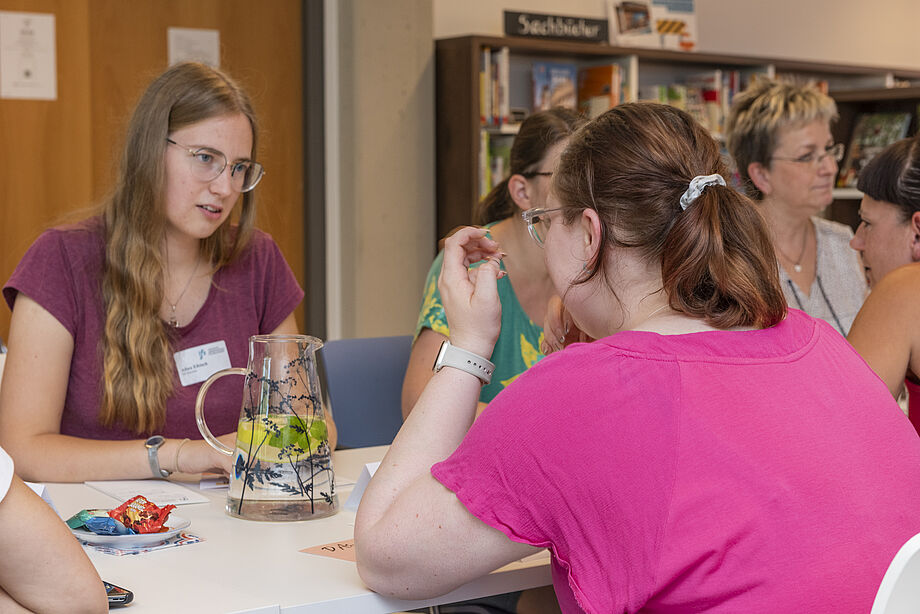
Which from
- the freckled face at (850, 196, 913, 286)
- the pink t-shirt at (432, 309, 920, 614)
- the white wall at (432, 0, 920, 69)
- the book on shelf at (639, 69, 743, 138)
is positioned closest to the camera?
the pink t-shirt at (432, 309, 920, 614)

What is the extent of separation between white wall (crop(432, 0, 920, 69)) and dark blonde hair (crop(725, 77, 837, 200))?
1.65 metres

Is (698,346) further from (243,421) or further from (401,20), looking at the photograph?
(401,20)

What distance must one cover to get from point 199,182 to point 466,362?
102cm

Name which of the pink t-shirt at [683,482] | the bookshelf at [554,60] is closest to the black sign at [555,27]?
the bookshelf at [554,60]

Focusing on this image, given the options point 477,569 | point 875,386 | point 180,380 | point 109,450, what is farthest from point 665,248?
point 180,380

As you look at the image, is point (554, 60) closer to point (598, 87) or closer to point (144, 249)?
point (598, 87)

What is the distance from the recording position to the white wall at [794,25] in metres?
4.76

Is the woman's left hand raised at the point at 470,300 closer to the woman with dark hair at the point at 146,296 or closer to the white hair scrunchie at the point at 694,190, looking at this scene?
the white hair scrunchie at the point at 694,190

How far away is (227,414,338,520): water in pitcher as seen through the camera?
5.21 feet

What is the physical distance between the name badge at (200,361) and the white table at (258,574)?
521mm

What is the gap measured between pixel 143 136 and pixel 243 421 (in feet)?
2.68

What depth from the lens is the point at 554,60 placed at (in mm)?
4758

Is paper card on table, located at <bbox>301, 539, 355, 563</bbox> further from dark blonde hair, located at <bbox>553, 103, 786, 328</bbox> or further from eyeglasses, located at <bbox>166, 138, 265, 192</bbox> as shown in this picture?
eyeglasses, located at <bbox>166, 138, 265, 192</bbox>

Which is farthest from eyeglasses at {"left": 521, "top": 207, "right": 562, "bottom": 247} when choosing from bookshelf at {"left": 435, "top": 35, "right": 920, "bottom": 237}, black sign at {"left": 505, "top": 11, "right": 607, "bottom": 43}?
black sign at {"left": 505, "top": 11, "right": 607, "bottom": 43}
